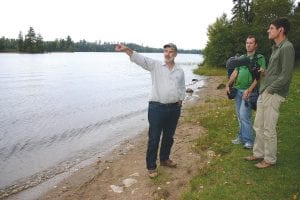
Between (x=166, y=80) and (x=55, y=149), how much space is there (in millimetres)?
9133

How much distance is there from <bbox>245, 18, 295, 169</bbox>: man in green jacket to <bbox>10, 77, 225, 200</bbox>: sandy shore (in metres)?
2.05

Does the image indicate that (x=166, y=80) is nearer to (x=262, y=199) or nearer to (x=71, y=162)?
(x=262, y=199)

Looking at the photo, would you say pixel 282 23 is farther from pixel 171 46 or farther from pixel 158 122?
pixel 158 122

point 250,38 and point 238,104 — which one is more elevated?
point 250,38

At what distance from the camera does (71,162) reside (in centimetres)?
1334

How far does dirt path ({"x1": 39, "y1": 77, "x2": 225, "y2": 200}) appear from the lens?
835cm

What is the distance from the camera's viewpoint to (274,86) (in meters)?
7.43

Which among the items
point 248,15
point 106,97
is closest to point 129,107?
point 106,97

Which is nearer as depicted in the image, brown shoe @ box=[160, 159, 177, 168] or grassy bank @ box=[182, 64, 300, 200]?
grassy bank @ box=[182, 64, 300, 200]

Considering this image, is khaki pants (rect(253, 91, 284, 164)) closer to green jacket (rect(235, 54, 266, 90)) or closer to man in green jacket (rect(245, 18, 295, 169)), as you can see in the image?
man in green jacket (rect(245, 18, 295, 169))

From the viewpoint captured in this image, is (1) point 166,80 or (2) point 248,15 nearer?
(1) point 166,80

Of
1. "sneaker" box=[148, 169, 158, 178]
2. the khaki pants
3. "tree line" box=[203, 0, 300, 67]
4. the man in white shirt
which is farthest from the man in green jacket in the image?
"tree line" box=[203, 0, 300, 67]

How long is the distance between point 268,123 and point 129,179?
392 cm

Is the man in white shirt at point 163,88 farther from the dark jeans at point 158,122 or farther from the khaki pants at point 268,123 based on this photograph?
the khaki pants at point 268,123
